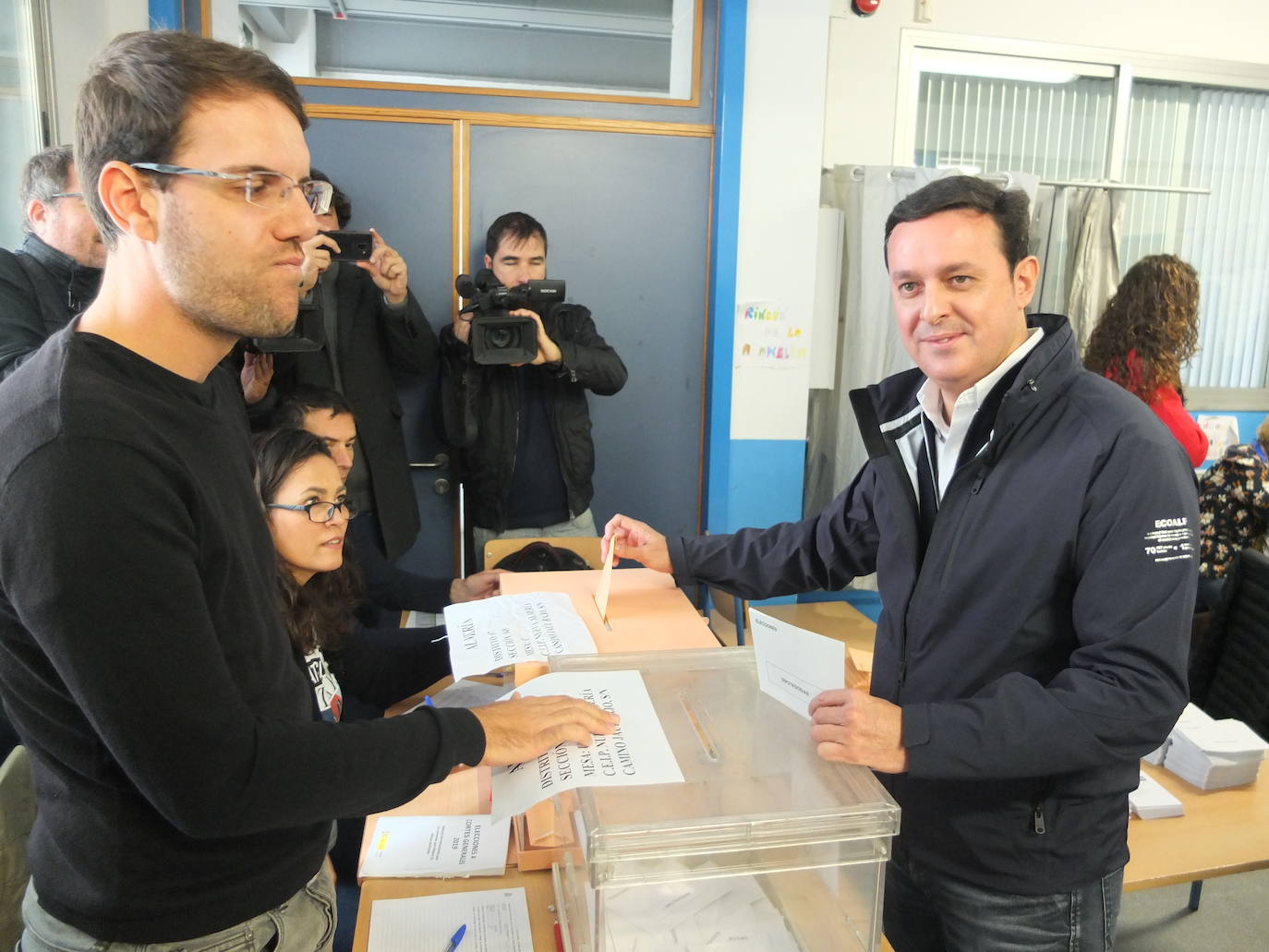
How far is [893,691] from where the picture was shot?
4.31 feet

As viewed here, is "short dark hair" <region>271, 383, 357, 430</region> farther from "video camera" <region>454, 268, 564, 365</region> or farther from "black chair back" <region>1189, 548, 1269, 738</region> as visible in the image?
"black chair back" <region>1189, 548, 1269, 738</region>

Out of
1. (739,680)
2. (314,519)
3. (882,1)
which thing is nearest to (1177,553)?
(739,680)

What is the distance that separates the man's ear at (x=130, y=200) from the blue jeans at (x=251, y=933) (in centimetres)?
70

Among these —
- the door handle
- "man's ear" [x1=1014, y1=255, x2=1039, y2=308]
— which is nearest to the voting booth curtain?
the door handle

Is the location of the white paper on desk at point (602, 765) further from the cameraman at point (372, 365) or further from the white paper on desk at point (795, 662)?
the cameraman at point (372, 365)

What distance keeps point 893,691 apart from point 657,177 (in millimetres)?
2389

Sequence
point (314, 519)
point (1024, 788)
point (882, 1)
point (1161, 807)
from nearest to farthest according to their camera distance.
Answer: point (1024, 788) → point (1161, 807) → point (314, 519) → point (882, 1)

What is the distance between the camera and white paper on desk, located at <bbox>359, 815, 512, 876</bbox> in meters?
1.29

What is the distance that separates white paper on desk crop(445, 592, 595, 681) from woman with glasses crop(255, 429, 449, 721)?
0.39 metres

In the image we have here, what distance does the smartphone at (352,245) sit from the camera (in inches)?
95.4

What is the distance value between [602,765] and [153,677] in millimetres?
433

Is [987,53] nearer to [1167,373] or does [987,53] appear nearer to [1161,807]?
[1167,373]

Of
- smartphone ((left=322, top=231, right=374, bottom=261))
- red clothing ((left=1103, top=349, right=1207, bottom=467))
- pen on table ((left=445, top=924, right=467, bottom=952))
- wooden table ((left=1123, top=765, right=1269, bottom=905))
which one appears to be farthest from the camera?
red clothing ((left=1103, top=349, right=1207, bottom=467))

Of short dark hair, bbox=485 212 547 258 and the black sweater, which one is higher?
short dark hair, bbox=485 212 547 258
